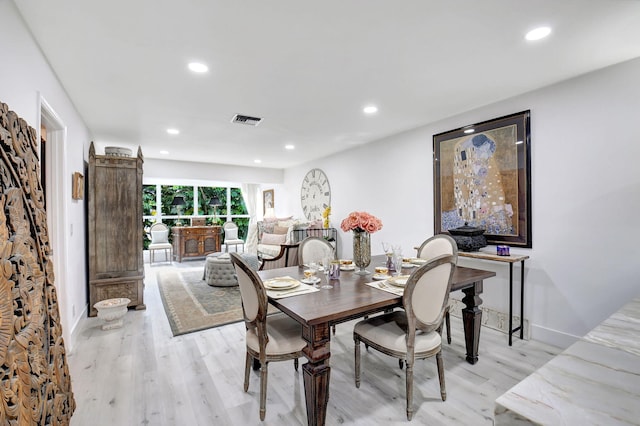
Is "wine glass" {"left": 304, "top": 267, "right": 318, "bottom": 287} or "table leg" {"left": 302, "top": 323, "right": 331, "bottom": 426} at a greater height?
"wine glass" {"left": 304, "top": 267, "right": 318, "bottom": 287}

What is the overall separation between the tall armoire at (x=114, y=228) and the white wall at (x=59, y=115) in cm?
13

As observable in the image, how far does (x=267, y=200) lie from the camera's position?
8711mm

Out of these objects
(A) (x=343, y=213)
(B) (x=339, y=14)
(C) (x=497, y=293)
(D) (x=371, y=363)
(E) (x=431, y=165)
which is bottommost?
(D) (x=371, y=363)

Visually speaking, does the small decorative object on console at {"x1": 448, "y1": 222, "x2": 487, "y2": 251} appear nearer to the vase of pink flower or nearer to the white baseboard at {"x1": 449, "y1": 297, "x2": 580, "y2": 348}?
the white baseboard at {"x1": 449, "y1": 297, "x2": 580, "y2": 348}

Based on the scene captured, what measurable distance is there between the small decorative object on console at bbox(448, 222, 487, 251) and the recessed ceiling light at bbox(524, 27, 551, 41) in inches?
71.1

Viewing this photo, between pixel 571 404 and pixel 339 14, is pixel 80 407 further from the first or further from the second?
pixel 339 14

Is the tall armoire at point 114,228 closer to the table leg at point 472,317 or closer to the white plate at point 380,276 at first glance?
the white plate at point 380,276

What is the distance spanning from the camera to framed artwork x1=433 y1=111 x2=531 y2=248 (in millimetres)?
2973

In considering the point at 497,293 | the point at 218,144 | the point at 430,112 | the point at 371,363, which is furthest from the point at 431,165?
the point at 218,144

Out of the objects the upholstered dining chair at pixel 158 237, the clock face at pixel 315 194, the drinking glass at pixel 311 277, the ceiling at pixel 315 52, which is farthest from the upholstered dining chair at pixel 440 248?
the upholstered dining chair at pixel 158 237

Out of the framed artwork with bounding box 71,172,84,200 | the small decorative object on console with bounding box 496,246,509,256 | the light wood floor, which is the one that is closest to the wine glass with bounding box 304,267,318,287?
the light wood floor

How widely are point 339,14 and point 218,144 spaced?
3817mm

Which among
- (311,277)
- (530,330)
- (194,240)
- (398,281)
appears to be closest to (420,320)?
(398,281)

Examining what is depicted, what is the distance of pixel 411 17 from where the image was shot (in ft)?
5.80
